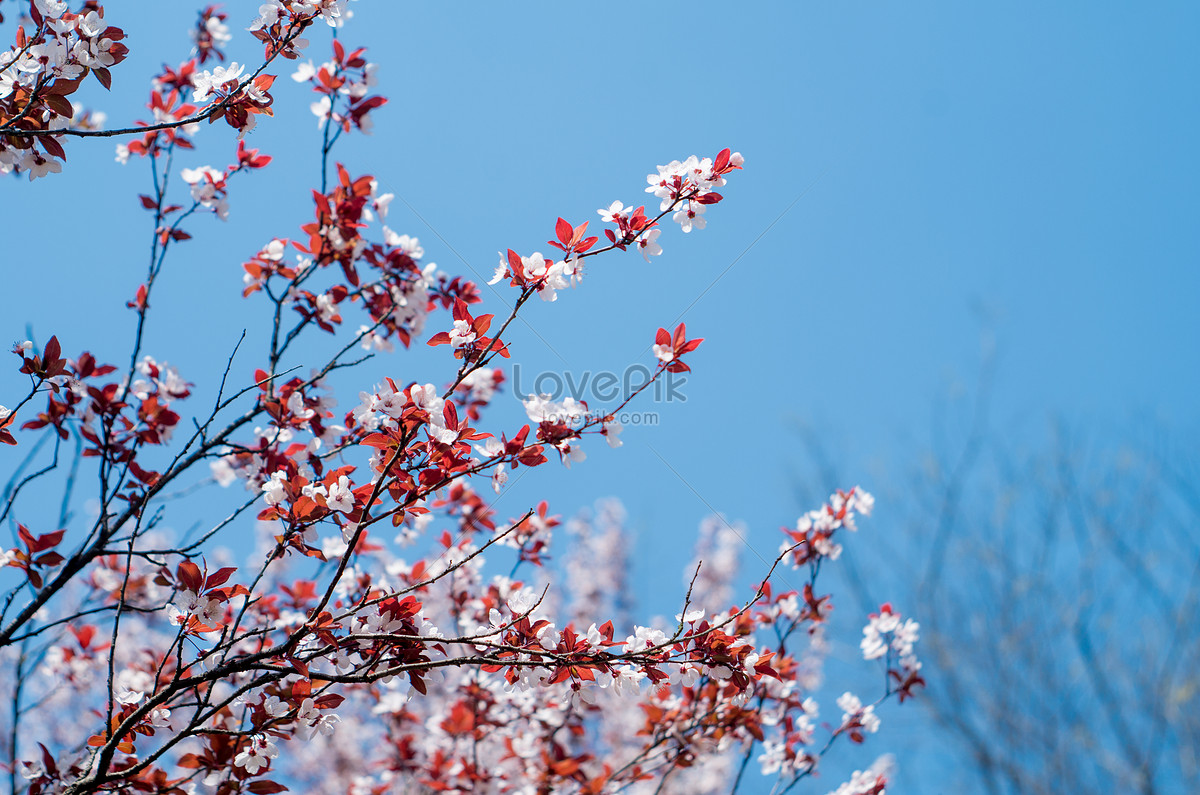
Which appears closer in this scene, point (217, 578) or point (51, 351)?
point (217, 578)

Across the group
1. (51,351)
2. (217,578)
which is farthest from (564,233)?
(51,351)

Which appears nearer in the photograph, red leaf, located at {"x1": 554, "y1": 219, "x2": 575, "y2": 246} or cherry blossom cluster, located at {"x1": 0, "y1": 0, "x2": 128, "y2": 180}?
cherry blossom cluster, located at {"x1": 0, "y1": 0, "x2": 128, "y2": 180}

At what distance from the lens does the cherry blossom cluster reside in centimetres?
149

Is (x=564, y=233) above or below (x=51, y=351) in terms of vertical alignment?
below

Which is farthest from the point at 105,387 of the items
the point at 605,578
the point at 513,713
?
the point at 605,578

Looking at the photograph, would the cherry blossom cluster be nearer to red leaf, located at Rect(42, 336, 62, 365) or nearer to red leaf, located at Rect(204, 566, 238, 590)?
red leaf, located at Rect(42, 336, 62, 365)

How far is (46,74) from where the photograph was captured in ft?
4.92

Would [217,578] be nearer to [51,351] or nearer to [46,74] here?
[51,351]

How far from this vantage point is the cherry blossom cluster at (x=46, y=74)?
1491 millimetres

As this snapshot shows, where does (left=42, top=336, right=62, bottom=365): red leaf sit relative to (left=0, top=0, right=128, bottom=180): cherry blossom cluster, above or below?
below

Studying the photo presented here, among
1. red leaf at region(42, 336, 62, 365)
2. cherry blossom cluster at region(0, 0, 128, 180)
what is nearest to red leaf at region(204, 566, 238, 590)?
red leaf at region(42, 336, 62, 365)

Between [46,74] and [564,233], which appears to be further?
[564,233]

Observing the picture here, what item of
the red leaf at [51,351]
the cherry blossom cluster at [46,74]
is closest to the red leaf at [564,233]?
the cherry blossom cluster at [46,74]

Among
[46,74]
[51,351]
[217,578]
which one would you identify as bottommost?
[217,578]
